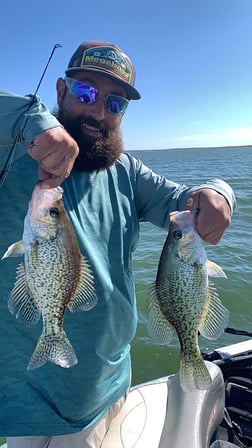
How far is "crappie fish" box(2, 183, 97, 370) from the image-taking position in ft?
6.39

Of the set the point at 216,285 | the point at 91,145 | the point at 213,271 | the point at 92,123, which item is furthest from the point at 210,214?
the point at 216,285

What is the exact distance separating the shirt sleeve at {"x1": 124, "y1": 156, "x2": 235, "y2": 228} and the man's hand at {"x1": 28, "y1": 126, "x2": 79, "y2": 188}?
1.22m

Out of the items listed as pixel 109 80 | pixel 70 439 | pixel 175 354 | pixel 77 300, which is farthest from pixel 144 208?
pixel 175 354

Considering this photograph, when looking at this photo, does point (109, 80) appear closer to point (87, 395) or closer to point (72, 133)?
point (72, 133)

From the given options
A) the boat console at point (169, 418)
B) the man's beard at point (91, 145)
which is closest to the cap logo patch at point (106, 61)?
the man's beard at point (91, 145)

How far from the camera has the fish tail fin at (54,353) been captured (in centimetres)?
196

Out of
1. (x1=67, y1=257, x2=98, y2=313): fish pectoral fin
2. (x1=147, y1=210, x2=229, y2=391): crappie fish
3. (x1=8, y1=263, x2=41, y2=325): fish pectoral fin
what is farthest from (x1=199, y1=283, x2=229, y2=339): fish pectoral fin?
(x1=8, y1=263, x2=41, y2=325): fish pectoral fin

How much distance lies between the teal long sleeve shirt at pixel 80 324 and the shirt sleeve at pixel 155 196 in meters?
0.06

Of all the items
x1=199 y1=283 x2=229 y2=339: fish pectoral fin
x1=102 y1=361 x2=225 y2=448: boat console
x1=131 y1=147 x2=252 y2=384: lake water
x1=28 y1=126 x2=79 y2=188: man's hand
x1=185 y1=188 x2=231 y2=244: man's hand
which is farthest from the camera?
x1=131 y1=147 x2=252 y2=384: lake water

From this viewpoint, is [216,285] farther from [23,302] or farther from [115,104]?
[23,302]

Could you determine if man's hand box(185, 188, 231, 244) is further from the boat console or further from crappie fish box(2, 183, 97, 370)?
the boat console

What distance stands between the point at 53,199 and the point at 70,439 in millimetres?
1666

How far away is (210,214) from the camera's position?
220 cm

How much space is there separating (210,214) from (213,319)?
0.64 meters
